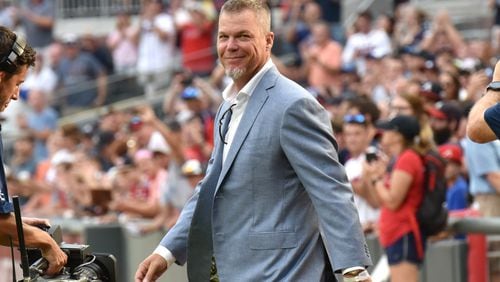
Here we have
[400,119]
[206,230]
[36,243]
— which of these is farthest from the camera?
[400,119]

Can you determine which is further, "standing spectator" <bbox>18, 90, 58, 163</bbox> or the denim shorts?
"standing spectator" <bbox>18, 90, 58, 163</bbox>

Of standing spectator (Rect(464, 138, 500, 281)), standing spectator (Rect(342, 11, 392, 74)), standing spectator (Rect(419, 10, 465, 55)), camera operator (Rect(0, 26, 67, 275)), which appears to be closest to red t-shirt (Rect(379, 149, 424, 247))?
standing spectator (Rect(464, 138, 500, 281))

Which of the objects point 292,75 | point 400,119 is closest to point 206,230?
point 400,119

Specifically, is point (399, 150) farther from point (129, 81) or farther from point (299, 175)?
point (129, 81)

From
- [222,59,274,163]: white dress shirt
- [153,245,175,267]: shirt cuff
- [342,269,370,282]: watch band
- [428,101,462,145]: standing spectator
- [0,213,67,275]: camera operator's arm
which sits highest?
[222,59,274,163]: white dress shirt

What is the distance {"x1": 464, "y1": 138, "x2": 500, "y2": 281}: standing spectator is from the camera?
9.68 meters

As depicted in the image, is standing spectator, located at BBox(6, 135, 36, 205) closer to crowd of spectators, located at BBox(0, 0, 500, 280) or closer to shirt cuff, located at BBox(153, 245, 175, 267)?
crowd of spectators, located at BBox(0, 0, 500, 280)

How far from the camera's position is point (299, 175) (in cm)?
587

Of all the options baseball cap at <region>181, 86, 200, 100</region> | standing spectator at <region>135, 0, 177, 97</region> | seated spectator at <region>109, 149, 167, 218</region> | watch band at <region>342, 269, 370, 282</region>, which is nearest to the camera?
watch band at <region>342, 269, 370, 282</region>

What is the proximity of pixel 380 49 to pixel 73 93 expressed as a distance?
6.84 m

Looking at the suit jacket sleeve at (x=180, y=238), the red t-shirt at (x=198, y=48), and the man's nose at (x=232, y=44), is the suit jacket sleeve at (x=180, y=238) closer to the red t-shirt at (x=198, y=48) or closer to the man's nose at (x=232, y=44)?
the man's nose at (x=232, y=44)

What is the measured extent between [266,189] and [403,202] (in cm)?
344

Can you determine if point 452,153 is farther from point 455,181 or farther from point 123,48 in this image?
point 123,48

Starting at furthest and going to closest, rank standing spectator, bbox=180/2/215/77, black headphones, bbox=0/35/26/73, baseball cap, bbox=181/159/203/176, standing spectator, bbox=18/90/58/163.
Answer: standing spectator, bbox=180/2/215/77, standing spectator, bbox=18/90/58/163, baseball cap, bbox=181/159/203/176, black headphones, bbox=0/35/26/73
